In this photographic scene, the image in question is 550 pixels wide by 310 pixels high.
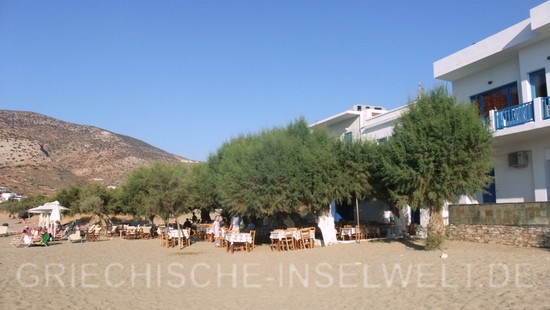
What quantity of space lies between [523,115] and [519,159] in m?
2.16

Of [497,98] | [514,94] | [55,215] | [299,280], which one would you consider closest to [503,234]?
[514,94]

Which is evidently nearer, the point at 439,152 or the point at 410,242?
the point at 439,152

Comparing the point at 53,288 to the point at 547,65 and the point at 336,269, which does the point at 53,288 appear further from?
the point at 547,65

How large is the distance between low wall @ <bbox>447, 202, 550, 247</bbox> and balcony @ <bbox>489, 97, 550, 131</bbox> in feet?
10.6

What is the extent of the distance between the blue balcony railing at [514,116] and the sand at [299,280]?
4.84 meters

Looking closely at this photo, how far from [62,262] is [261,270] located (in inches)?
322

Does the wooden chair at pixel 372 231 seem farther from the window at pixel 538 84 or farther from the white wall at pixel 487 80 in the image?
the window at pixel 538 84

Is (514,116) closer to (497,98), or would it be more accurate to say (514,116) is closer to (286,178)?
(497,98)

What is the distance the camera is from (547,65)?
1745 cm

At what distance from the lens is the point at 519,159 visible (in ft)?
61.8

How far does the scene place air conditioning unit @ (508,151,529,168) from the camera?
61.6 feet

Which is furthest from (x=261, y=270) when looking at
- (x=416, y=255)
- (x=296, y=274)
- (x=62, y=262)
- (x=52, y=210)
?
(x=52, y=210)

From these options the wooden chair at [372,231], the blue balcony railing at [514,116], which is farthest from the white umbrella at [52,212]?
the blue balcony railing at [514,116]

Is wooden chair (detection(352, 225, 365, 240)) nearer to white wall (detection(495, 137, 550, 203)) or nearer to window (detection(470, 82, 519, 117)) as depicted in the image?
white wall (detection(495, 137, 550, 203))
